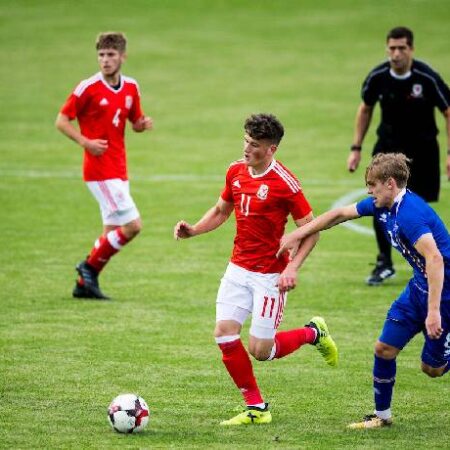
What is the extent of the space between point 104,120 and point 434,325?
6148mm

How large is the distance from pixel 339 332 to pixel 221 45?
26.2 meters

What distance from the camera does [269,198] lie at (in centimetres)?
891

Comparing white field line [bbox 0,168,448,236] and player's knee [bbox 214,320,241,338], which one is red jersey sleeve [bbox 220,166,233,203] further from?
white field line [bbox 0,168,448,236]

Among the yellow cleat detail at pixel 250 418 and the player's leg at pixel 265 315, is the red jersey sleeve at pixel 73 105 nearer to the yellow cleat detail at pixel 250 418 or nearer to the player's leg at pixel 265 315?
the player's leg at pixel 265 315

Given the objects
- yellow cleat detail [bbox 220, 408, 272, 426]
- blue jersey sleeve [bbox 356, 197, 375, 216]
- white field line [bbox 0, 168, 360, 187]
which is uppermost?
blue jersey sleeve [bbox 356, 197, 375, 216]

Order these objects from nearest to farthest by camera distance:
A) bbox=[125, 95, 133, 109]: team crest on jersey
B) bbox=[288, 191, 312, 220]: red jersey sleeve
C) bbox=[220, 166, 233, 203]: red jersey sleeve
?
bbox=[288, 191, 312, 220]: red jersey sleeve, bbox=[220, 166, 233, 203]: red jersey sleeve, bbox=[125, 95, 133, 109]: team crest on jersey

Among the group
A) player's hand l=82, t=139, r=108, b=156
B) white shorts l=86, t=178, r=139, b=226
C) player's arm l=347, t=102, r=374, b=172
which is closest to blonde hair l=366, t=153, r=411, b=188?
player's hand l=82, t=139, r=108, b=156

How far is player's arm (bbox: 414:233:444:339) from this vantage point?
7.88m

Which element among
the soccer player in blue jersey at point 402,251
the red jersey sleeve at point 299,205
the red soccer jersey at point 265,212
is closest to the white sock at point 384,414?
the soccer player in blue jersey at point 402,251

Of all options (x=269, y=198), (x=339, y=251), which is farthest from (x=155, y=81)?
(x=269, y=198)

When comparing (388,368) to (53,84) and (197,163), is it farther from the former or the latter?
(53,84)

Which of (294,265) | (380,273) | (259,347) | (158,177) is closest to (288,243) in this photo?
(294,265)

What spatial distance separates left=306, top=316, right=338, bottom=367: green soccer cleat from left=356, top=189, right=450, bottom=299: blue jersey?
1546 mm

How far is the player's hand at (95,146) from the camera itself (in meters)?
12.8
